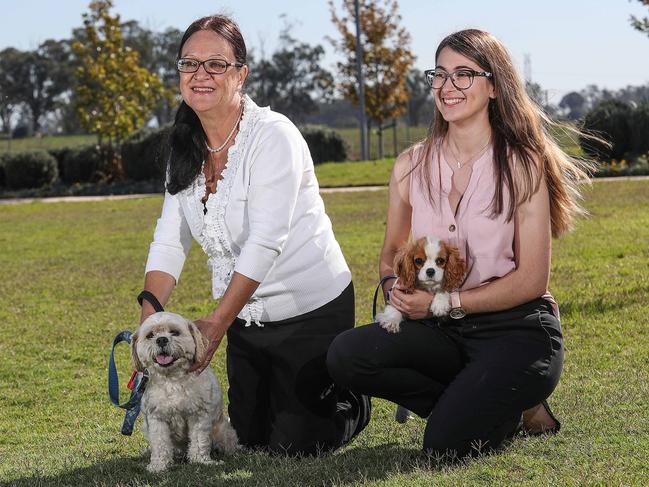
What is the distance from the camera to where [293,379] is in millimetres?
5320

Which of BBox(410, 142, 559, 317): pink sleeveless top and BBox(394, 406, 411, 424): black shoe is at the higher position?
BBox(410, 142, 559, 317): pink sleeveless top

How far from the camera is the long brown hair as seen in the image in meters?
4.59

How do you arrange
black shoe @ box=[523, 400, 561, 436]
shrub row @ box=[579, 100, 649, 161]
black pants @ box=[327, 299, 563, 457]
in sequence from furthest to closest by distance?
shrub row @ box=[579, 100, 649, 161], black shoe @ box=[523, 400, 561, 436], black pants @ box=[327, 299, 563, 457]

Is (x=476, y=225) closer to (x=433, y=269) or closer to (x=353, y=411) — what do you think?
(x=433, y=269)

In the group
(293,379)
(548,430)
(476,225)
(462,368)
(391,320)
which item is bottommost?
(548,430)

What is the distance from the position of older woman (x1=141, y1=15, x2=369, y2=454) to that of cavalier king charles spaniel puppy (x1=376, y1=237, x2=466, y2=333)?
0.61 m

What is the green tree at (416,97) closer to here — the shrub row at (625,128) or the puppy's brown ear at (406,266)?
the shrub row at (625,128)

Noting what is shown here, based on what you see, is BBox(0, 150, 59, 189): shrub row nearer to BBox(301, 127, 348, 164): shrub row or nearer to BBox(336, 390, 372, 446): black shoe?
BBox(301, 127, 348, 164): shrub row

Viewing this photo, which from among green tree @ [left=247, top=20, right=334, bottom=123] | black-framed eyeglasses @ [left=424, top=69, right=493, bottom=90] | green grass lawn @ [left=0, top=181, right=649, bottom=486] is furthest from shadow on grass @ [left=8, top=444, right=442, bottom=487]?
green tree @ [left=247, top=20, right=334, bottom=123]

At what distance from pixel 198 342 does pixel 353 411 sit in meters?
1.08

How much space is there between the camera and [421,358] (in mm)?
4652

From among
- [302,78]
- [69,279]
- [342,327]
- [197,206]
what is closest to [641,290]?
[342,327]

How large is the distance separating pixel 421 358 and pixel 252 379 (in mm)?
1184

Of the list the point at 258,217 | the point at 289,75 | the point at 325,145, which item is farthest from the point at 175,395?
the point at 289,75
